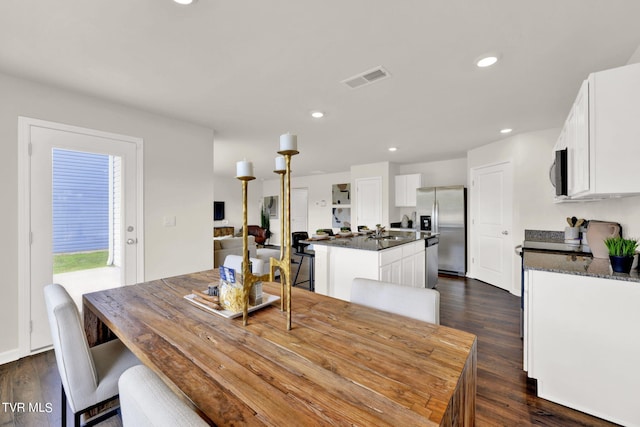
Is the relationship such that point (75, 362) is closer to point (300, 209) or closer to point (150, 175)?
point (150, 175)

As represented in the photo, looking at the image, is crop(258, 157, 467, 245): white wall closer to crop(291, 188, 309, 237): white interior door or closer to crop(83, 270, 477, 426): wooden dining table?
crop(291, 188, 309, 237): white interior door

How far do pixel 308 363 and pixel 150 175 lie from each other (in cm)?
297

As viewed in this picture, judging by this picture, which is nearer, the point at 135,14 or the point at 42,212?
the point at 135,14

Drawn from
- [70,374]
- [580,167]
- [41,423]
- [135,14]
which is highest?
[135,14]

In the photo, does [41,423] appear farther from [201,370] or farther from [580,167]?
[580,167]

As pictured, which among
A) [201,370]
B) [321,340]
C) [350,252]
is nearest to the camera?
[201,370]

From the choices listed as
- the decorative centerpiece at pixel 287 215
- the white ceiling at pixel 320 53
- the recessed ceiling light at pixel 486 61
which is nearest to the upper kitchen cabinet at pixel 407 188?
the white ceiling at pixel 320 53

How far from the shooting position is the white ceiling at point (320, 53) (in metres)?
1.47

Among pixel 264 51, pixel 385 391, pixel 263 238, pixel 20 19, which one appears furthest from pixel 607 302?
pixel 263 238

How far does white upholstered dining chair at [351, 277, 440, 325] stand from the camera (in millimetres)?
1209

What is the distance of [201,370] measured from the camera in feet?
2.67

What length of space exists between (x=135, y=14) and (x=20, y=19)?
0.69m

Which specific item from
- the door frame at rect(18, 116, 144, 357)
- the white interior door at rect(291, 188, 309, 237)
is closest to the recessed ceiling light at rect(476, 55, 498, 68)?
the door frame at rect(18, 116, 144, 357)

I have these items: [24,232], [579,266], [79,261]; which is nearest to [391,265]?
[579,266]
